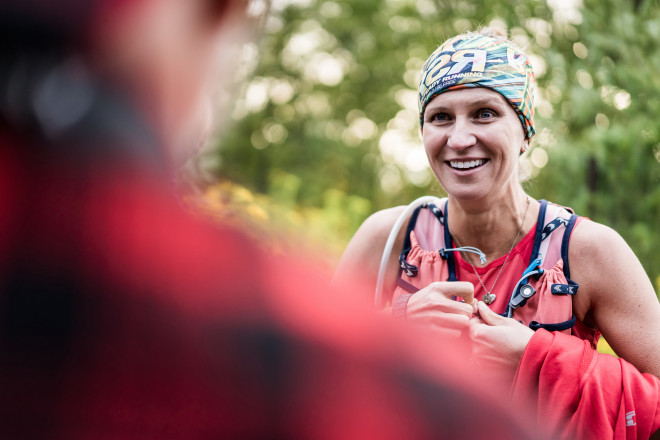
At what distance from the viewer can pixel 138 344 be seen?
49cm

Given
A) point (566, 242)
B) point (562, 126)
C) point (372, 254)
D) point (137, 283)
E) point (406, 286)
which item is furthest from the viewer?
point (562, 126)

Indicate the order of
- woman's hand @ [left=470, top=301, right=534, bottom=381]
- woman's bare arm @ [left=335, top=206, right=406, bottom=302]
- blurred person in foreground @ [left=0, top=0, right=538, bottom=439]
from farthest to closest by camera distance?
woman's bare arm @ [left=335, top=206, right=406, bottom=302]
woman's hand @ [left=470, top=301, right=534, bottom=381]
blurred person in foreground @ [left=0, top=0, right=538, bottom=439]

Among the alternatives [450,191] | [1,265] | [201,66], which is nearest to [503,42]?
[450,191]

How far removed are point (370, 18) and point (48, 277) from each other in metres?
16.2

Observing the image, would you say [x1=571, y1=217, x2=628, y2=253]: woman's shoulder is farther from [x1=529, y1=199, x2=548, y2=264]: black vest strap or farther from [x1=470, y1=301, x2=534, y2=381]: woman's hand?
[x1=470, y1=301, x2=534, y2=381]: woman's hand

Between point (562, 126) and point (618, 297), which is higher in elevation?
point (562, 126)

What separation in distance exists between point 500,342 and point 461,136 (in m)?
0.79

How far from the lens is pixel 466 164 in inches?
99.9

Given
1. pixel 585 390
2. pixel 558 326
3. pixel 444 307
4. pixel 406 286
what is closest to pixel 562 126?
pixel 406 286

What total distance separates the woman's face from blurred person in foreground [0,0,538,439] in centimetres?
207

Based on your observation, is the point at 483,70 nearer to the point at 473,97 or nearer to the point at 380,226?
the point at 473,97

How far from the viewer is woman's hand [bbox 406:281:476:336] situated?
86.6 inches

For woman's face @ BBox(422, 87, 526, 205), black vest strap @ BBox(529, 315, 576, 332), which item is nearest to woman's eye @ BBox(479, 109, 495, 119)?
woman's face @ BBox(422, 87, 526, 205)

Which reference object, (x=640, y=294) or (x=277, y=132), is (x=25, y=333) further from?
(x=277, y=132)
